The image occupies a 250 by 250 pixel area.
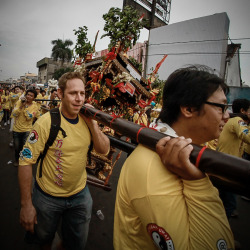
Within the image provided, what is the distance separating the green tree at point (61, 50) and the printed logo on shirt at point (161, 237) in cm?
3923

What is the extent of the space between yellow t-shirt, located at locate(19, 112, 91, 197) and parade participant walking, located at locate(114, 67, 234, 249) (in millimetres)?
989

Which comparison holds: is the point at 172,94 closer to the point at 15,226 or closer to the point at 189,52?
the point at 15,226

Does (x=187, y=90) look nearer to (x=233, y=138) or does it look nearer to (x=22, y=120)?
(x=233, y=138)

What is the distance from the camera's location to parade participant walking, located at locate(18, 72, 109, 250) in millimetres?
1738

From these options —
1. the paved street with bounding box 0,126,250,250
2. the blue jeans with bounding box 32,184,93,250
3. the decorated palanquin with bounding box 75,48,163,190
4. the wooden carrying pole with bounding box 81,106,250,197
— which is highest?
the decorated palanquin with bounding box 75,48,163,190

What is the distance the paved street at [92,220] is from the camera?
2.40m

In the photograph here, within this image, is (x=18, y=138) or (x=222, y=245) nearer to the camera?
(x=222, y=245)

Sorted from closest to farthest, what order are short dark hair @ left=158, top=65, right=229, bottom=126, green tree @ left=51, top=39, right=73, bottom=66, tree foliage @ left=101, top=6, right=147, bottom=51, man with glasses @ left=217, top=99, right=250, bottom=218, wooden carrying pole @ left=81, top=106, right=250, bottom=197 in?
wooden carrying pole @ left=81, top=106, right=250, bottom=197 < short dark hair @ left=158, top=65, right=229, bottom=126 < tree foliage @ left=101, top=6, right=147, bottom=51 < man with glasses @ left=217, top=99, right=250, bottom=218 < green tree @ left=51, top=39, right=73, bottom=66

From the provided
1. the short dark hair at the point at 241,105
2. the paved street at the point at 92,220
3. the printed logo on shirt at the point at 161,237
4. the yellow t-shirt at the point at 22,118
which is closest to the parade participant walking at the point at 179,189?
the printed logo on shirt at the point at 161,237

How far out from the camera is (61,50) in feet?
113

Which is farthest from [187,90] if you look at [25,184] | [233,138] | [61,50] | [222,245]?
[61,50]

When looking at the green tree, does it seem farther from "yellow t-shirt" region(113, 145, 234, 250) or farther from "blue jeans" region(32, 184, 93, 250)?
"yellow t-shirt" region(113, 145, 234, 250)

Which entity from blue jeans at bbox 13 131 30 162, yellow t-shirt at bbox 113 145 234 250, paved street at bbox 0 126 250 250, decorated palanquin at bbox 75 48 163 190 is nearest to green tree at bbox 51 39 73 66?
blue jeans at bbox 13 131 30 162

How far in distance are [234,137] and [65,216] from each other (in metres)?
3.19
